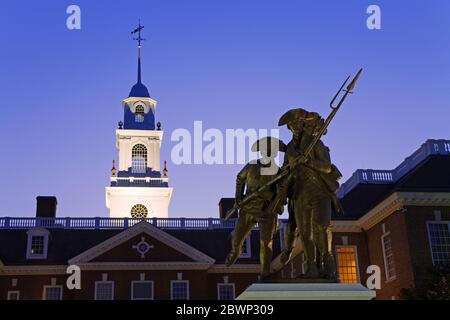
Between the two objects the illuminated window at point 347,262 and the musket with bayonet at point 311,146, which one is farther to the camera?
the illuminated window at point 347,262

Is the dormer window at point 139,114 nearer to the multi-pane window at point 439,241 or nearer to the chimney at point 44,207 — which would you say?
the chimney at point 44,207

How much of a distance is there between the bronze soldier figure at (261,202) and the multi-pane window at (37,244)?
1349 inches

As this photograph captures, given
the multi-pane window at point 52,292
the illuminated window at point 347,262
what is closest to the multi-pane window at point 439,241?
the illuminated window at point 347,262

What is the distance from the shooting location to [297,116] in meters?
9.06

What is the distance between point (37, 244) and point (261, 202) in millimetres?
35081

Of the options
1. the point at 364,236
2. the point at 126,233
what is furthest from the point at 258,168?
the point at 126,233

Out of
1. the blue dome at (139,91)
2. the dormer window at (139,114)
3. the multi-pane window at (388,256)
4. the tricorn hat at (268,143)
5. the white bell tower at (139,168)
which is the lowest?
the tricorn hat at (268,143)

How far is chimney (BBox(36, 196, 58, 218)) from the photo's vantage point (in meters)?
45.1

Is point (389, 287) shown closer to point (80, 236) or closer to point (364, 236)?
point (364, 236)

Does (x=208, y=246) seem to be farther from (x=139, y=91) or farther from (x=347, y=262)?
(x=139, y=91)

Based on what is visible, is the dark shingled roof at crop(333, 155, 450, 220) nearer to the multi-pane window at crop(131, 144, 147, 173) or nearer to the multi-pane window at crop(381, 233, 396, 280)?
the multi-pane window at crop(381, 233, 396, 280)

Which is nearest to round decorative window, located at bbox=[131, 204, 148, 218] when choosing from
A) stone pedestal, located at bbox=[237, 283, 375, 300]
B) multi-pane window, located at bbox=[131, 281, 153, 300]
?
multi-pane window, located at bbox=[131, 281, 153, 300]

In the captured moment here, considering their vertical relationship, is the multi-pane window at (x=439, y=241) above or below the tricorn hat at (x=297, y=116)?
above

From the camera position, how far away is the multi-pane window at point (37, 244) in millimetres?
41281
